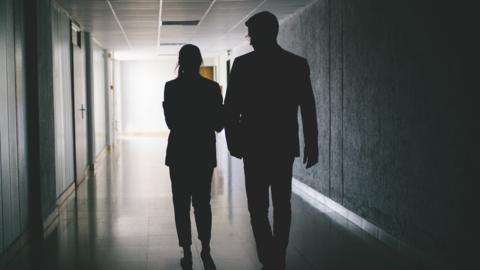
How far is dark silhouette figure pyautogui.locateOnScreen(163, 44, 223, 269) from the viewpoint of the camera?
3471 mm

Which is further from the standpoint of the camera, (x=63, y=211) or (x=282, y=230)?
(x=63, y=211)

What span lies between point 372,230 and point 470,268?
1.48m

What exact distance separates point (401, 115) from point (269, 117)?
1516mm

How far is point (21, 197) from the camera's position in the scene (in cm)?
443

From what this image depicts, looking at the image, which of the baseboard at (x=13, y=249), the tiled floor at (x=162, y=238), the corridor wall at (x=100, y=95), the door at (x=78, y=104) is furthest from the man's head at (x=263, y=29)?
the corridor wall at (x=100, y=95)

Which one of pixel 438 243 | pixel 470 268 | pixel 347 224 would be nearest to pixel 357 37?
pixel 347 224

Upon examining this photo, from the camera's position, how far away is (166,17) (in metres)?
8.02

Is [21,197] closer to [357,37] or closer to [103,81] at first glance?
[357,37]

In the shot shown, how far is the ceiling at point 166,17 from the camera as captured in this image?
22.2 feet

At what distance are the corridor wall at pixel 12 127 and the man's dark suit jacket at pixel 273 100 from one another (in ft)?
6.19

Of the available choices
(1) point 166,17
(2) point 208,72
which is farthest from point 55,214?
(2) point 208,72

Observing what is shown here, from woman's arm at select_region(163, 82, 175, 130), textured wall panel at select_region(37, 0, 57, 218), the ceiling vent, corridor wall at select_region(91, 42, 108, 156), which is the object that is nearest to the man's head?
woman's arm at select_region(163, 82, 175, 130)

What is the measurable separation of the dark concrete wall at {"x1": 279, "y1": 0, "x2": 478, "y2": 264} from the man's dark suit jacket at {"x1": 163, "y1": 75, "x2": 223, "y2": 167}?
1.48 metres

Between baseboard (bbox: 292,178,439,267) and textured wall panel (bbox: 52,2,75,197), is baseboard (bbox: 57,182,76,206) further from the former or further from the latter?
baseboard (bbox: 292,178,439,267)
